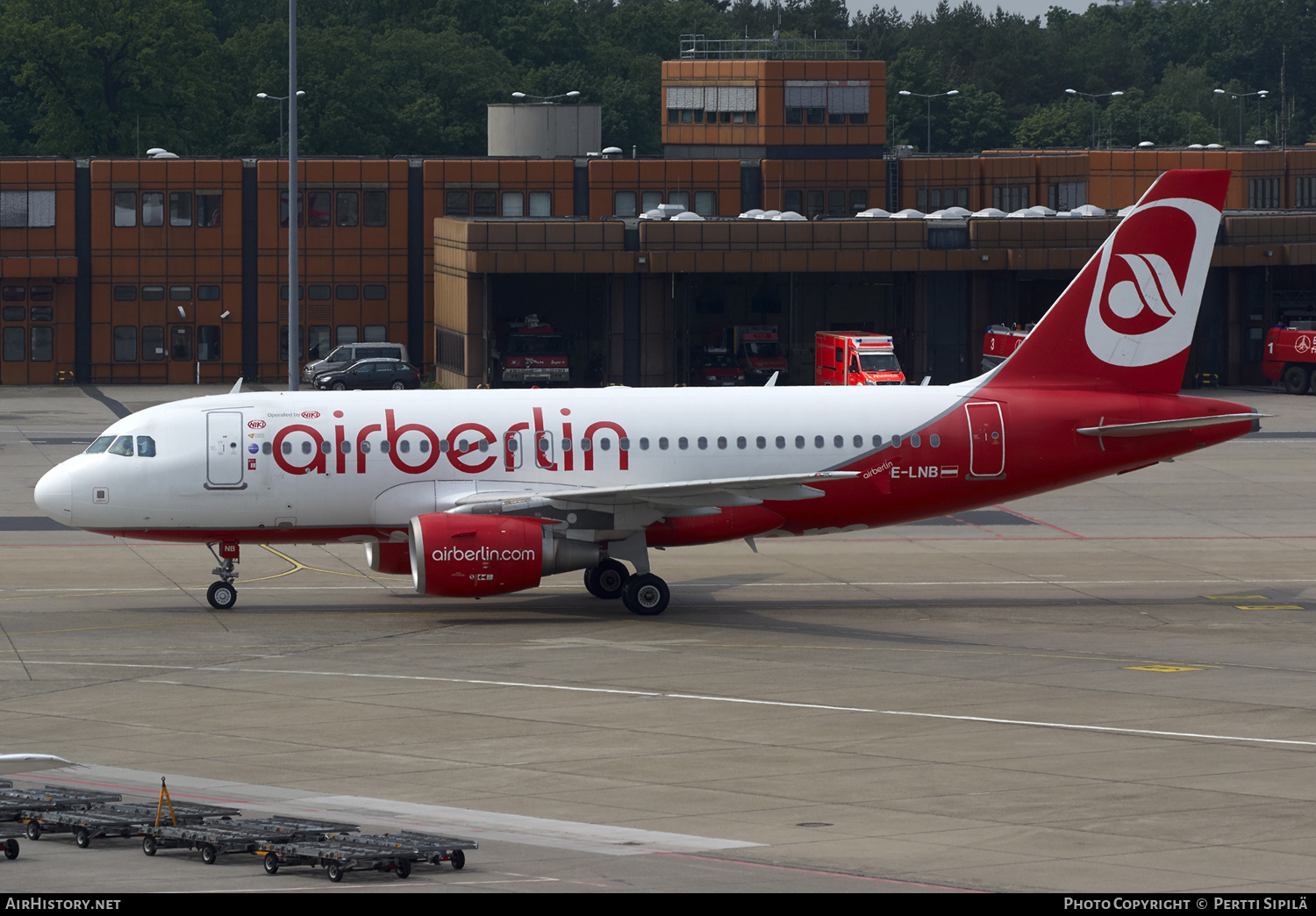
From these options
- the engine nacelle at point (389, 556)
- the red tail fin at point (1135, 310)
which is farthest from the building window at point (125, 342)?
the red tail fin at point (1135, 310)

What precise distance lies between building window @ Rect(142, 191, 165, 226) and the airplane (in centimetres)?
5980

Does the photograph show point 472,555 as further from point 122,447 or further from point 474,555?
point 122,447

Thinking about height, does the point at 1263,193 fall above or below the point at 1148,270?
above

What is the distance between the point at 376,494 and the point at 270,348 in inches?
2447

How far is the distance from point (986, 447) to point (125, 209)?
67949mm

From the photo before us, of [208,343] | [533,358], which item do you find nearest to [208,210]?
[208,343]

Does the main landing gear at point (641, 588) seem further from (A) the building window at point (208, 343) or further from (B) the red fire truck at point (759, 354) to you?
(A) the building window at point (208, 343)

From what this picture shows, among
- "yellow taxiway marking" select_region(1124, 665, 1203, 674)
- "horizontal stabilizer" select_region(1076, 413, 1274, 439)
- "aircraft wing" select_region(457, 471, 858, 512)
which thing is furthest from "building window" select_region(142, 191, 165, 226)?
"yellow taxiway marking" select_region(1124, 665, 1203, 674)

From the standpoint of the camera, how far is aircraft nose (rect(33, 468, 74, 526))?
123 ft

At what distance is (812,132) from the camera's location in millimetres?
107812

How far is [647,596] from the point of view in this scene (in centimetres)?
3778

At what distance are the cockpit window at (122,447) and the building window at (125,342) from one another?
6083 cm

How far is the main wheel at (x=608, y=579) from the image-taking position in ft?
129
